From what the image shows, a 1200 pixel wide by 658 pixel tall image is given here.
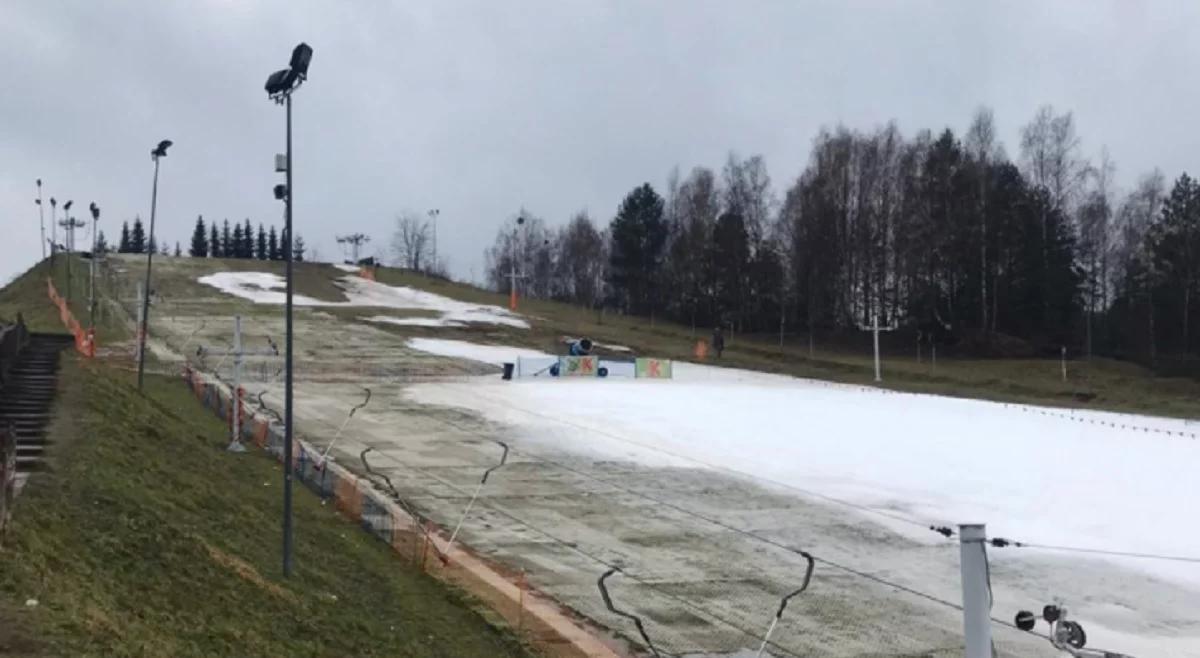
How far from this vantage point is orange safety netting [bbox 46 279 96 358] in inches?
1514

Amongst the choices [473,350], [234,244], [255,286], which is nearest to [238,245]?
[234,244]

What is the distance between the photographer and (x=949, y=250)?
245ft

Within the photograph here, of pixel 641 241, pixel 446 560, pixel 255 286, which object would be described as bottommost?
pixel 446 560

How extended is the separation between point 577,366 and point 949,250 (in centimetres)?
3529

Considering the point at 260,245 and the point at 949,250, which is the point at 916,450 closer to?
the point at 949,250

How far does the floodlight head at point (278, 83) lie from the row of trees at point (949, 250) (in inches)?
2518

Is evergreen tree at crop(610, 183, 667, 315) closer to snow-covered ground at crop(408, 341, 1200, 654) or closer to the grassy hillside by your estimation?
the grassy hillside

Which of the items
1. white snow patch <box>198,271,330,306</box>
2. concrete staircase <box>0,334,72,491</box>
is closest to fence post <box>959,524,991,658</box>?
concrete staircase <box>0,334,72,491</box>

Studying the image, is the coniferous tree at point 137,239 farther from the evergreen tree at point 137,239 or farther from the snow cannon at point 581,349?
the snow cannon at point 581,349

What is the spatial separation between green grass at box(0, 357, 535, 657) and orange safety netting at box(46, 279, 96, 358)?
20776 millimetres

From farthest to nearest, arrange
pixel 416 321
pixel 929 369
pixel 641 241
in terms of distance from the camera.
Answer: pixel 641 241
pixel 416 321
pixel 929 369

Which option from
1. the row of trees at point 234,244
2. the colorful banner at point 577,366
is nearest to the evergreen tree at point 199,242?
the row of trees at point 234,244

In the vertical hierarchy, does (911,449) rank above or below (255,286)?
below

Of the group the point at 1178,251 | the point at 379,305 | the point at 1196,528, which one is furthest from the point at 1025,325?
the point at 1196,528
